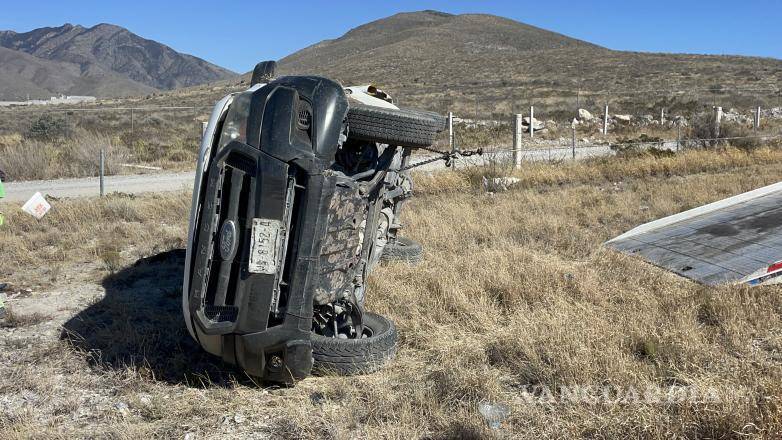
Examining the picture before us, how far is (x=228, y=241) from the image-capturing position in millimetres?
3611

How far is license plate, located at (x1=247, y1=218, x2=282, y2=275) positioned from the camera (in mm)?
3535

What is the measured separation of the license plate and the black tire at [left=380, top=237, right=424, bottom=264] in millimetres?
3261

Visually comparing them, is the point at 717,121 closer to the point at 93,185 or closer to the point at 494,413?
the point at 93,185

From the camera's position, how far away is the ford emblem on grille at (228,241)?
11.8ft

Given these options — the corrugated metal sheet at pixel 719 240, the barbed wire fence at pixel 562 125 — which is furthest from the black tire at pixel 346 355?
the barbed wire fence at pixel 562 125

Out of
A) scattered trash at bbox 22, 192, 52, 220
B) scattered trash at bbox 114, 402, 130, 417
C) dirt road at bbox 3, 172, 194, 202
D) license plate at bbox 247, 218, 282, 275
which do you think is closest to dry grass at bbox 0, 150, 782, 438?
scattered trash at bbox 114, 402, 130, 417

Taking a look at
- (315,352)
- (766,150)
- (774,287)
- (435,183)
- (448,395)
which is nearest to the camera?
(448,395)

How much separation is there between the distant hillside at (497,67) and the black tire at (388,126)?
3293 centimetres

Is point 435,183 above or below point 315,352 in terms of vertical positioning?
above

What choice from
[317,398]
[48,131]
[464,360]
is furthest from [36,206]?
[48,131]

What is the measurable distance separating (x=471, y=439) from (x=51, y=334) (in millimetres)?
3696

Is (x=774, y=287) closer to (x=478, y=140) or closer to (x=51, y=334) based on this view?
(x=51, y=334)

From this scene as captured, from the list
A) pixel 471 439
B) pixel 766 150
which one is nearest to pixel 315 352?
pixel 471 439

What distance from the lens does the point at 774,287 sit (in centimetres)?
539
